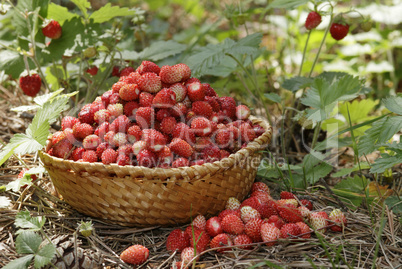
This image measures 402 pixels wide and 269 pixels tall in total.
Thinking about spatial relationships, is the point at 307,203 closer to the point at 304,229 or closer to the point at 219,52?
the point at 304,229

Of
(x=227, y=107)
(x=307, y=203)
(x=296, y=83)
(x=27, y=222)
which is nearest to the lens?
(x=27, y=222)

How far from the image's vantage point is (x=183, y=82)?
2.04 meters

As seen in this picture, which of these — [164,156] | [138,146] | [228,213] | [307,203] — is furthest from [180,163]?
[307,203]

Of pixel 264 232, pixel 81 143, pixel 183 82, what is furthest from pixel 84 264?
pixel 183 82

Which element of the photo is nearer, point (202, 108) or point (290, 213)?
point (290, 213)

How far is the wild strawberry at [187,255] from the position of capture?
1538 mm

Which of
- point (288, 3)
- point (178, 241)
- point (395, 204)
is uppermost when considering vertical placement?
point (288, 3)

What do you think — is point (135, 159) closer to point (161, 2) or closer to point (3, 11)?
point (3, 11)

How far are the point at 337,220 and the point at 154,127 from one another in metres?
0.91

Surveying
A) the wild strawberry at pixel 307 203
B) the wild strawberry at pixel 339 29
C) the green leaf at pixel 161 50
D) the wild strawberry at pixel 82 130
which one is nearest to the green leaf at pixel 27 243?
the wild strawberry at pixel 82 130

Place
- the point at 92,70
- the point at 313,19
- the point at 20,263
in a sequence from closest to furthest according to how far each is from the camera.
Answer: the point at 20,263 → the point at 313,19 → the point at 92,70

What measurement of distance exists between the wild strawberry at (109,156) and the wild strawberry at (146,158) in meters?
0.11

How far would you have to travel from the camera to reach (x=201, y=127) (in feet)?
6.07

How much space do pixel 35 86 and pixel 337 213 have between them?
175 cm
